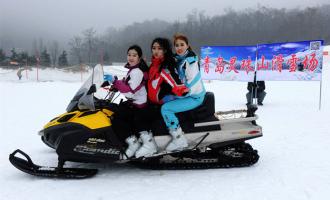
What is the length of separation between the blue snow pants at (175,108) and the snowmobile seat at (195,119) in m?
0.12

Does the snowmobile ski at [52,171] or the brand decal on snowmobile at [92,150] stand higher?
the brand decal on snowmobile at [92,150]

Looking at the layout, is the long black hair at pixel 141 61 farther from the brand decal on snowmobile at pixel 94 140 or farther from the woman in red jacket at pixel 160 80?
the brand decal on snowmobile at pixel 94 140

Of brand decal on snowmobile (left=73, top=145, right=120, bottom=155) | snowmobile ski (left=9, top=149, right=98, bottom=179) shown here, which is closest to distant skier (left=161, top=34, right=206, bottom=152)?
brand decal on snowmobile (left=73, top=145, right=120, bottom=155)

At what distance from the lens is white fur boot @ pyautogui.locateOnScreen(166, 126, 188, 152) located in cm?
452

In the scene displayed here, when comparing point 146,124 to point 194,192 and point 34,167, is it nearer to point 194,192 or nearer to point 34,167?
point 194,192

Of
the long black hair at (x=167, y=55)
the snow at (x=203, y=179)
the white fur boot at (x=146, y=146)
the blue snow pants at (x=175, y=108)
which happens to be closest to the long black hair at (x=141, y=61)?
the long black hair at (x=167, y=55)

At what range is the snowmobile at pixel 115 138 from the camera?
170 inches

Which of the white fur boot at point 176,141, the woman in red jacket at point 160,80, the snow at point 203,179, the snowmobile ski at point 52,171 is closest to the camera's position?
the snow at point 203,179

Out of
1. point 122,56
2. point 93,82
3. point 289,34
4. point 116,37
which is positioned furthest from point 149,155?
point 116,37

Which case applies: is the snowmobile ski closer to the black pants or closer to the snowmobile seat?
the black pants

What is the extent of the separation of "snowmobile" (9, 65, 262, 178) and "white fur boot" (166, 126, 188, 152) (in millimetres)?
72

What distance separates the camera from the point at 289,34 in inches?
3172

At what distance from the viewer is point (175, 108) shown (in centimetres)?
449

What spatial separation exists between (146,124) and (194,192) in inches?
41.6
